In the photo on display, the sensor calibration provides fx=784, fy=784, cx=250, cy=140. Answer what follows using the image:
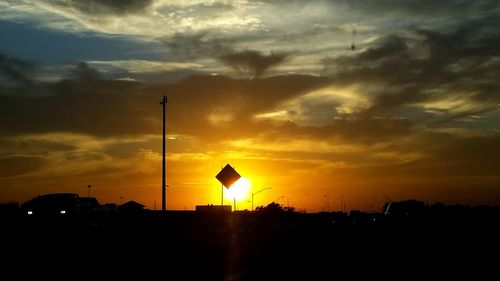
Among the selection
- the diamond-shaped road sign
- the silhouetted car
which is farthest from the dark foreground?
the silhouetted car

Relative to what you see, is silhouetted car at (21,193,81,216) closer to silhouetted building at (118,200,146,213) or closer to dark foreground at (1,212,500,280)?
dark foreground at (1,212,500,280)

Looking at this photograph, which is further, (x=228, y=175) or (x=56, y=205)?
(x=56, y=205)

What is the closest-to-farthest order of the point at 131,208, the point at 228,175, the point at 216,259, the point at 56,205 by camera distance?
the point at 216,259
the point at 228,175
the point at 56,205
the point at 131,208

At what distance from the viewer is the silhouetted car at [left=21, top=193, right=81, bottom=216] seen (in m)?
47.4

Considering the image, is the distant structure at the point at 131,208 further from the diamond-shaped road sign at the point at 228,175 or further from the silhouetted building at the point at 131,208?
the diamond-shaped road sign at the point at 228,175

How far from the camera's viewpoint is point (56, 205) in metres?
48.1

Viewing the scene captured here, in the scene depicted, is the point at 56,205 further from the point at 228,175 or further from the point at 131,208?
the point at 131,208

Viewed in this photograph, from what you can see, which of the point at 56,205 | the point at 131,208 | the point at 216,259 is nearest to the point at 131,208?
the point at 131,208

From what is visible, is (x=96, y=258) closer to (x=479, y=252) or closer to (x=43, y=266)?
(x=43, y=266)

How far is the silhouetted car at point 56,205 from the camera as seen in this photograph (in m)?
47.4

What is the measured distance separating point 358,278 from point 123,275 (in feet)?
17.8

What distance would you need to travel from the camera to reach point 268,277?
60.3ft

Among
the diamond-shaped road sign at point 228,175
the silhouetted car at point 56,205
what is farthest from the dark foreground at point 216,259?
A: the silhouetted car at point 56,205

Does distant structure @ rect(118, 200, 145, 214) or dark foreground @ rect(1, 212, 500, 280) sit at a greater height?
distant structure @ rect(118, 200, 145, 214)
